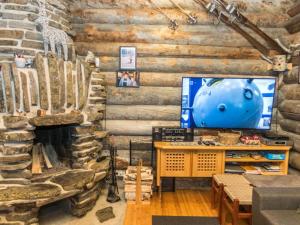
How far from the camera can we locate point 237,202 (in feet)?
8.48

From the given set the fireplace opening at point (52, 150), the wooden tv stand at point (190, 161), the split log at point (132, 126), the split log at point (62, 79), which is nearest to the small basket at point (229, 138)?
the wooden tv stand at point (190, 161)

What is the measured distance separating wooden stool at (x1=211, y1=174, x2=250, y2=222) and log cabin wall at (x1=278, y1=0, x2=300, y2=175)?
2.98 ft

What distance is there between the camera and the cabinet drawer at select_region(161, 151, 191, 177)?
3.45 metres

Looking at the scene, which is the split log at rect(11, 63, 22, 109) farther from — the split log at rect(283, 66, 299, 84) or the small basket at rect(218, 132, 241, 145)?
the split log at rect(283, 66, 299, 84)

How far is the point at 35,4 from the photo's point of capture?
9.62 feet

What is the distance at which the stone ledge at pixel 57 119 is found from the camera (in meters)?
2.71

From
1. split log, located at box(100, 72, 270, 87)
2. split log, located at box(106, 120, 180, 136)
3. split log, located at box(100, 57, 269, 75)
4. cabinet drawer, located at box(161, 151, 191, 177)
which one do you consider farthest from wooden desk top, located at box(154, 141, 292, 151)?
split log, located at box(100, 57, 269, 75)

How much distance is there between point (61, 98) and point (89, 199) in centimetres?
122

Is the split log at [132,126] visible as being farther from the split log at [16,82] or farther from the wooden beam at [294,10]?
the wooden beam at [294,10]

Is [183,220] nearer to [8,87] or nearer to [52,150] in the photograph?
[52,150]

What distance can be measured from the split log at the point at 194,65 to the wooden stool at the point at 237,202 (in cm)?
171

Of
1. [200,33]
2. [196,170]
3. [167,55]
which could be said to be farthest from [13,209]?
[200,33]

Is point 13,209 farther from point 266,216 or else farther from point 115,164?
point 266,216

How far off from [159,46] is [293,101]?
197cm
